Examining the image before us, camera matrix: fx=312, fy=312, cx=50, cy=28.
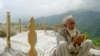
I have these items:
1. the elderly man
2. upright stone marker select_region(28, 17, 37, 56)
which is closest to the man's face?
the elderly man

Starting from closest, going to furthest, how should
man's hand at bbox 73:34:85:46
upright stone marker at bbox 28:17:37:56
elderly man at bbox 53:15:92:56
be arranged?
upright stone marker at bbox 28:17:37:56 → man's hand at bbox 73:34:85:46 → elderly man at bbox 53:15:92:56

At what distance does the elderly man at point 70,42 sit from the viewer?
190 inches

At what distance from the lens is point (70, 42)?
498cm

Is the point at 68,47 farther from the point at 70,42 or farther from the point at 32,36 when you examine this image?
the point at 32,36

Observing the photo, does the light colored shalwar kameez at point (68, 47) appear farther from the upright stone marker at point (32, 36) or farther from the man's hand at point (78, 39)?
the upright stone marker at point (32, 36)

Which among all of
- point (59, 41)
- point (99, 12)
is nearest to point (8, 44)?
point (59, 41)

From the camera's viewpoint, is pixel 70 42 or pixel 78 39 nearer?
pixel 78 39

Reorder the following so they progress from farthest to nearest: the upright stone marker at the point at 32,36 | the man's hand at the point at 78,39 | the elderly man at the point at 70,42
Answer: the elderly man at the point at 70,42, the man's hand at the point at 78,39, the upright stone marker at the point at 32,36

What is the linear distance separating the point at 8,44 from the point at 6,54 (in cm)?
73

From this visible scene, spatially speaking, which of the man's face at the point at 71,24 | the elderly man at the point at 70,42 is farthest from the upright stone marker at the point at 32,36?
the man's face at the point at 71,24

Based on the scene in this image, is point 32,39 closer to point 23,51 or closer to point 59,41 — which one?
point 59,41

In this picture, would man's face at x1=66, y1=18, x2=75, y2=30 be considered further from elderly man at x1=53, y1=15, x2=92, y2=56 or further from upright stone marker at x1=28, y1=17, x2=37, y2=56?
upright stone marker at x1=28, y1=17, x2=37, y2=56

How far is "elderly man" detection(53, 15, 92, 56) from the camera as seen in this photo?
4828 millimetres

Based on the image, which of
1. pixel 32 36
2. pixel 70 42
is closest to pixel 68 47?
pixel 70 42
